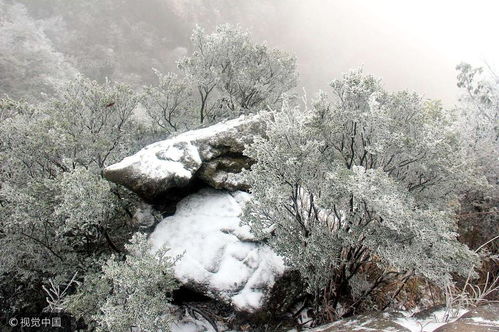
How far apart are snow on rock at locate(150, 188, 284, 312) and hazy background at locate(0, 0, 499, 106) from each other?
14867 mm

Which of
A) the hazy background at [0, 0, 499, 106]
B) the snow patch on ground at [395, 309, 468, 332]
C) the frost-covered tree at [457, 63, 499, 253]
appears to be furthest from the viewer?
the hazy background at [0, 0, 499, 106]

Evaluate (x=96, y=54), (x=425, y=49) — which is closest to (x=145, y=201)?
(x=96, y=54)

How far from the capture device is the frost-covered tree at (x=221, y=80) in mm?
12539

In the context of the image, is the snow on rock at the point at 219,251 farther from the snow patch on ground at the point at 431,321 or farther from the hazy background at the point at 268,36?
the hazy background at the point at 268,36

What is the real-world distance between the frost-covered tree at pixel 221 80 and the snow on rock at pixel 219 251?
14.6 feet

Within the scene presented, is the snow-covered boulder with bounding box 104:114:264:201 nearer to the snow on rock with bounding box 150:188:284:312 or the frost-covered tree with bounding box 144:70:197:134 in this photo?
the snow on rock with bounding box 150:188:284:312

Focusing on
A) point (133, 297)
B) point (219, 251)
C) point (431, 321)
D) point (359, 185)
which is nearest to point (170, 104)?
point (219, 251)

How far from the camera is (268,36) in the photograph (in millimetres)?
48562

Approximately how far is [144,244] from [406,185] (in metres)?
4.82

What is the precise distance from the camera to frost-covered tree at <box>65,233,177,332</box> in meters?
5.73

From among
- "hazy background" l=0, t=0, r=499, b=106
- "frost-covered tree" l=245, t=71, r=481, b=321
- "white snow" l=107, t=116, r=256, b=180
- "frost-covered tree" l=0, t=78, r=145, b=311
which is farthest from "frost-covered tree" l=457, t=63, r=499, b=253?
"frost-covered tree" l=0, t=78, r=145, b=311

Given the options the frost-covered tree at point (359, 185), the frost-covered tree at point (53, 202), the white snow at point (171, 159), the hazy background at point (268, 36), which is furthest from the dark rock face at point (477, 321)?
the hazy background at point (268, 36)

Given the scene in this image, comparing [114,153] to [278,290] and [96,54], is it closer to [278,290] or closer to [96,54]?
[278,290]

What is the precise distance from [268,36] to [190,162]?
1721 inches
